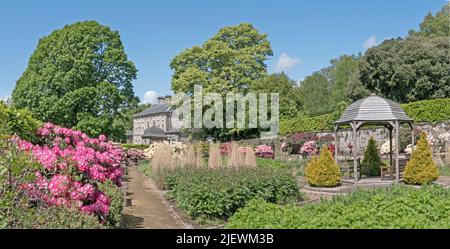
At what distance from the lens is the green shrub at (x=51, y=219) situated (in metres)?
4.29

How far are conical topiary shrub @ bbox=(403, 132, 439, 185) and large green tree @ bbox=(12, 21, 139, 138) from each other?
17044mm

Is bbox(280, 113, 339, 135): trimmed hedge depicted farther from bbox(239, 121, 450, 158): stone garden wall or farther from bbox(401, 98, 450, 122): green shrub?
bbox(401, 98, 450, 122): green shrub

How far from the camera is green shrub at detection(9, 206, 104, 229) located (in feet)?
14.1

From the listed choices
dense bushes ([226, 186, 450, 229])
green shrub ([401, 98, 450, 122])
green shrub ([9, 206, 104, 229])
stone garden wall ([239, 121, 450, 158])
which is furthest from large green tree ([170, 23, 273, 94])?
green shrub ([9, 206, 104, 229])

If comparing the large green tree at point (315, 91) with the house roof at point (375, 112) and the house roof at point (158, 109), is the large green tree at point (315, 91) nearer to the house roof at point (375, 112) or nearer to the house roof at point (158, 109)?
the house roof at point (158, 109)

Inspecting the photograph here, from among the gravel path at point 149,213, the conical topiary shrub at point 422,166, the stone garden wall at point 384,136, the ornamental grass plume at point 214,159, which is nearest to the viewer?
the gravel path at point 149,213

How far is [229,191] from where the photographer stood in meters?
6.95

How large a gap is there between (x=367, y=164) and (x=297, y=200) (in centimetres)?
539

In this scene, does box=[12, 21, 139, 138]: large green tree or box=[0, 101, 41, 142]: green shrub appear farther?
box=[12, 21, 139, 138]: large green tree

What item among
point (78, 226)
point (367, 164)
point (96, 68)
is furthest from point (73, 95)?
point (78, 226)

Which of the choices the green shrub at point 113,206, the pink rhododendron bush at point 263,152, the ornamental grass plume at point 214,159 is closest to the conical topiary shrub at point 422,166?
the ornamental grass plume at point 214,159

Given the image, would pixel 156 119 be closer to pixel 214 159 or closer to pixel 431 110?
pixel 431 110

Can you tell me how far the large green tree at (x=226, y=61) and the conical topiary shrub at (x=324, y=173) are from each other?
19.1 metres

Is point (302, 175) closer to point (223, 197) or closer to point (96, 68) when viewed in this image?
point (223, 197)
